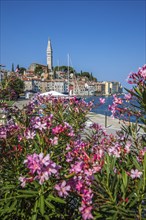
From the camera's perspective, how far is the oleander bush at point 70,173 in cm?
157

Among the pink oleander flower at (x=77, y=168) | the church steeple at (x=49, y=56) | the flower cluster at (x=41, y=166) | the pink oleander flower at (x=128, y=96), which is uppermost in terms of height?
the church steeple at (x=49, y=56)

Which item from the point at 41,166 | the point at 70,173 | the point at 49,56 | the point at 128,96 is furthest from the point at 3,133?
the point at 49,56

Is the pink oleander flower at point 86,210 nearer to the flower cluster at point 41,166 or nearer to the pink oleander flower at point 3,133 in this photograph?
the flower cluster at point 41,166

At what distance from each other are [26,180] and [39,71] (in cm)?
12900

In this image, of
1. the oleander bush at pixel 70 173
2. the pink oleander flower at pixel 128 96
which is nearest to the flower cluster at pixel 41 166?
the oleander bush at pixel 70 173

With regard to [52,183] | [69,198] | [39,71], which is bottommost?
[69,198]

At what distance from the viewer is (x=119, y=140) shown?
246 cm

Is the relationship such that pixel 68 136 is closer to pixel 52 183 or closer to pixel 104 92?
pixel 52 183

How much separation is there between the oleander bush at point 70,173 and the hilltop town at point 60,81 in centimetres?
6384

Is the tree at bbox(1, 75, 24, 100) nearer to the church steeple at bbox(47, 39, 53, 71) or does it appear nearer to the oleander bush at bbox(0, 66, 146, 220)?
the oleander bush at bbox(0, 66, 146, 220)

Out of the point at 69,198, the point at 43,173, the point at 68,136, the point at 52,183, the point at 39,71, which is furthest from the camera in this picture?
the point at 39,71

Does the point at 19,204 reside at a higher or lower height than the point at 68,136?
lower

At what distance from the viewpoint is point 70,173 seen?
5.69 ft

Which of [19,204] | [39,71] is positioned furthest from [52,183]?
[39,71]
